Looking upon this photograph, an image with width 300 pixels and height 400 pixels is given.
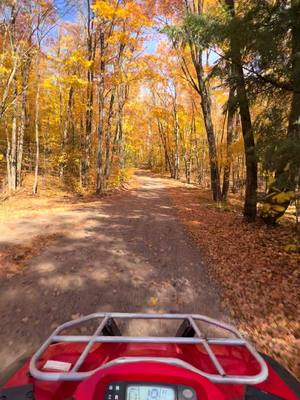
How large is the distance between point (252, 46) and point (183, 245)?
558 cm

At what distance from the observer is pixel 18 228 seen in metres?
10.3

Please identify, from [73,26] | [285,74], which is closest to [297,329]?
[285,74]

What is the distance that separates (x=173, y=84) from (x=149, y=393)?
32.1 m

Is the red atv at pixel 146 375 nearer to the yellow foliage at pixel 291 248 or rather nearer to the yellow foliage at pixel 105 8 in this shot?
the yellow foliage at pixel 291 248

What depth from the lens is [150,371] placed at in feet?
5.40

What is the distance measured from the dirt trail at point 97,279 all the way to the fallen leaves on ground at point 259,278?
457mm

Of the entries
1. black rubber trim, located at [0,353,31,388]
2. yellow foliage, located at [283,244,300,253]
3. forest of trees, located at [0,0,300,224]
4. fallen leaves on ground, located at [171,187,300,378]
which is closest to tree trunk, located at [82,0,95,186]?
forest of trees, located at [0,0,300,224]

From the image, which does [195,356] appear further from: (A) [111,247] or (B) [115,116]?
(B) [115,116]

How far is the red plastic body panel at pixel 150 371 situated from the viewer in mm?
1621

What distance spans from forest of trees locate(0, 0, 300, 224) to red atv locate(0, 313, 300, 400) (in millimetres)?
4994

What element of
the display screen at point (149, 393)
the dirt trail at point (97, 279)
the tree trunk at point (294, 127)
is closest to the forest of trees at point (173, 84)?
the tree trunk at point (294, 127)

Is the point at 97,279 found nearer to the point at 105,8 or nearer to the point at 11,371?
the point at 11,371

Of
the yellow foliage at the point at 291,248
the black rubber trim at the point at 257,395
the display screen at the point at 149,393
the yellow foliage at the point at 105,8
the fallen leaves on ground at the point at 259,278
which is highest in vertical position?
the yellow foliage at the point at 105,8

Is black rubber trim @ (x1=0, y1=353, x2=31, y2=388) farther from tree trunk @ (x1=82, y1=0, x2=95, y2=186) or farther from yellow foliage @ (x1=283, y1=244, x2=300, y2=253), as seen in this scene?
tree trunk @ (x1=82, y1=0, x2=95, y2=186)
